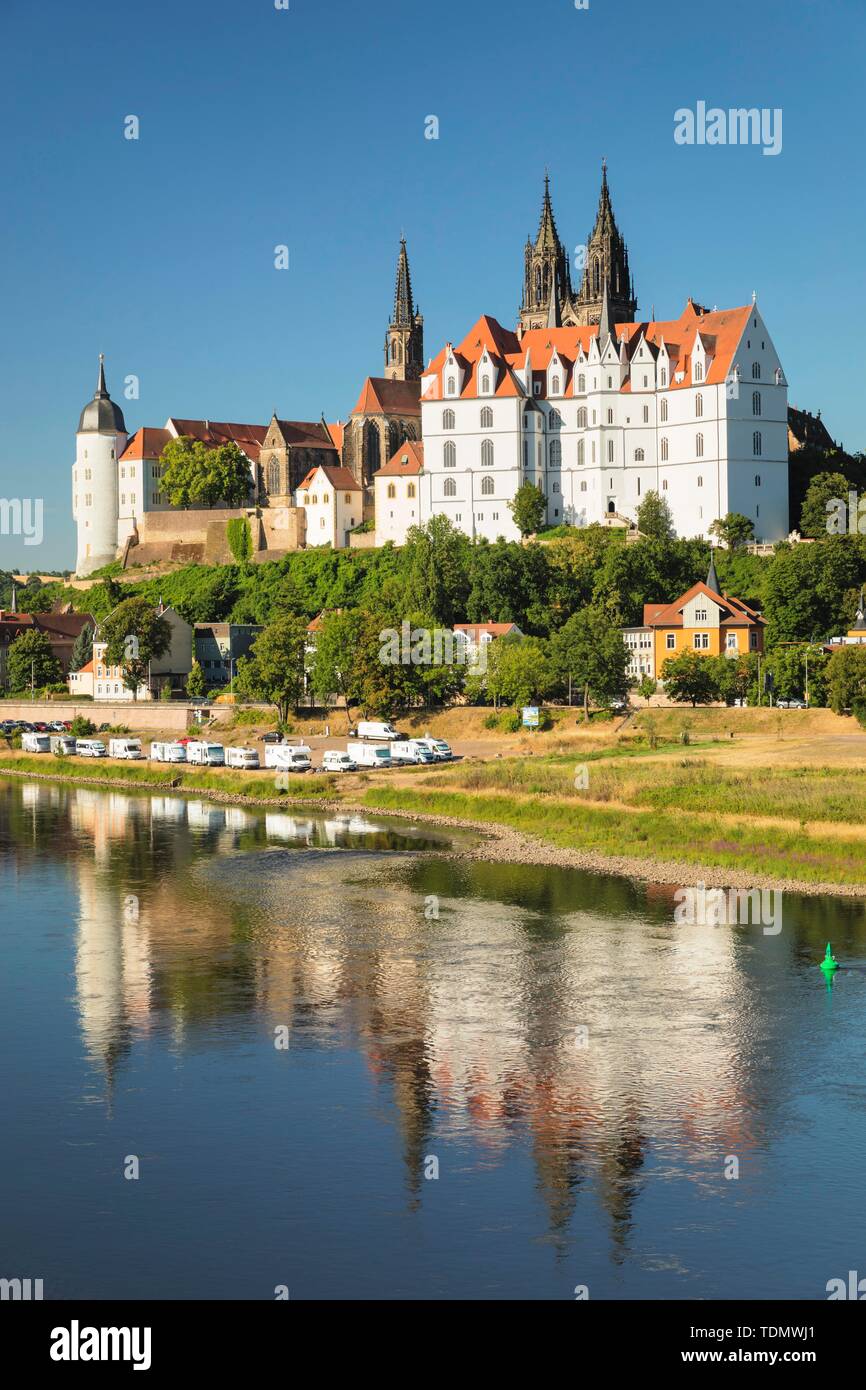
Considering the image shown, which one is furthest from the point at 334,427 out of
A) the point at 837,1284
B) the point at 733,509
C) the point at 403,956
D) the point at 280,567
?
the point at 837,1284

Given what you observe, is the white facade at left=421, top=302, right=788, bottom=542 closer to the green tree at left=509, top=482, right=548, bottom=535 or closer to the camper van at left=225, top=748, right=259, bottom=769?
the green tree at left=509, top=482, right=548, bottom=535

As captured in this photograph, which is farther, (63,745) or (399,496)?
(399,496)

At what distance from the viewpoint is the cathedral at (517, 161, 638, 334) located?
13188cm

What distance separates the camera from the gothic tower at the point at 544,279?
454 feet

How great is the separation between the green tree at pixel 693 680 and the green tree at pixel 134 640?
34341 mm

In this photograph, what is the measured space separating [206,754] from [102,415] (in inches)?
2392

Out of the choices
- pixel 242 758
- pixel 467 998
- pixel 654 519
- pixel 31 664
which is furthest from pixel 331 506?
pixel 467 998

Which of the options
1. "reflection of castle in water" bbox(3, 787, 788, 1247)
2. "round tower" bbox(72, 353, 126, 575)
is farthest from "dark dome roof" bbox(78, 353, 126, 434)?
"reflection of castle in water" bbox(3, 787, 788, 1247)

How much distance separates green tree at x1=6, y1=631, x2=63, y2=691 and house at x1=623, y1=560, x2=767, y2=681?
146 ft

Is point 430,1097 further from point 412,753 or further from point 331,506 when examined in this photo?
point 331,506

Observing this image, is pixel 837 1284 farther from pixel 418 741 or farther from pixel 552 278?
pixel 552 278

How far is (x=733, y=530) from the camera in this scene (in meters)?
95.2
